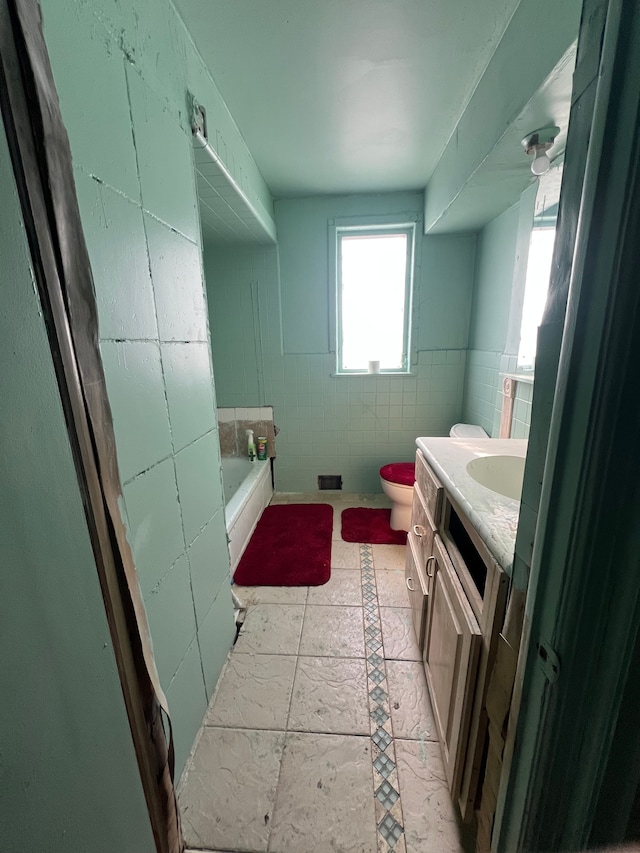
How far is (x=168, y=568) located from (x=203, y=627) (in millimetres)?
383

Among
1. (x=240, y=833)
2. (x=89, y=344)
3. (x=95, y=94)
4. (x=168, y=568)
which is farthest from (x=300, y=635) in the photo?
(x=95, y=94)

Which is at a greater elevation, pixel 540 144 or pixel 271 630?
pixel 540 144

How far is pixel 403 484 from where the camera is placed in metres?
2.11

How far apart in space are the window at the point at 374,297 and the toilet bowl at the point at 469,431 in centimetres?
64

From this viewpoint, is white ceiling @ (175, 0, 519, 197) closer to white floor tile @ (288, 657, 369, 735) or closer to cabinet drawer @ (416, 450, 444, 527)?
cabinet drawer @ (416, 450, 444, 527)

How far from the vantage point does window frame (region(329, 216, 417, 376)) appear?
2322 millimetres

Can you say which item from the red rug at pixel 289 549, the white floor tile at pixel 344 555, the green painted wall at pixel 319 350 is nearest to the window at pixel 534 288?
the green painted wall at pixel 319 350

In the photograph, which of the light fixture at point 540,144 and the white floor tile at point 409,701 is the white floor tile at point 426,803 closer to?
the white floor tile at point 409,701

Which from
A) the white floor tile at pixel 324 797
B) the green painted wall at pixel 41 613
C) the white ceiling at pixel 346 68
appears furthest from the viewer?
the white ceiling at pixel 346 68

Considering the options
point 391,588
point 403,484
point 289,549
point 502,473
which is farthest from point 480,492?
point 289,549

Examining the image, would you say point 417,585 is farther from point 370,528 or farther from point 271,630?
point 370,528

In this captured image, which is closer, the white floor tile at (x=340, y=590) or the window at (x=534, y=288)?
the window at (x=534, y=288)

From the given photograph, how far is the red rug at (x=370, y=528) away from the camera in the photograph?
2186 mm

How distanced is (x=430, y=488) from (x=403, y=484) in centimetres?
92
